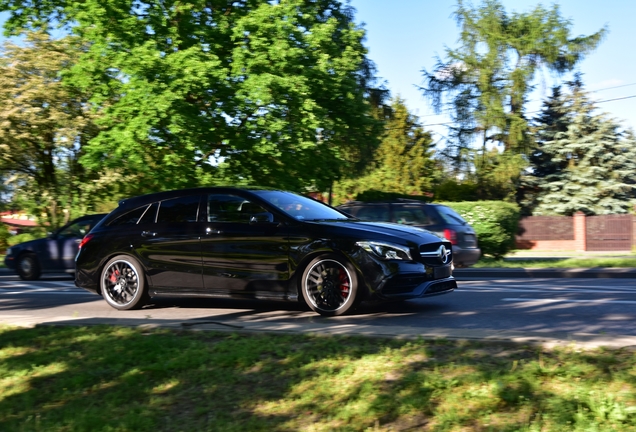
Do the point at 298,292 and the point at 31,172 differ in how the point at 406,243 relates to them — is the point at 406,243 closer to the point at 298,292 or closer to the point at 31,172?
the point at 298,292

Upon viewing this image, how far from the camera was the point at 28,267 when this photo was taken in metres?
17.3

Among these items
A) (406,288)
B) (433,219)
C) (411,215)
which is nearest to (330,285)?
(406,288)

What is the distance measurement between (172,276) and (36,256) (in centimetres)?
923

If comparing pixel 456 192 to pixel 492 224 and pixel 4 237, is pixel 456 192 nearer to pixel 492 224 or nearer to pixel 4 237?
pixel 492 224

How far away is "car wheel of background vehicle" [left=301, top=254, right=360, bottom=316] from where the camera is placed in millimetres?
8211

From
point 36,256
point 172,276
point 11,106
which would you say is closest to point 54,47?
point 11,106

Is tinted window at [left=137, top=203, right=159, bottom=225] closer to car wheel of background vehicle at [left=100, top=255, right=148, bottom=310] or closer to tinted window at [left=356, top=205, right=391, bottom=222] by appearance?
car wheel of background vehicle at [left=100, top=255, right=148, bottom=310]

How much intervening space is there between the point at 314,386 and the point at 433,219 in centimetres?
1183

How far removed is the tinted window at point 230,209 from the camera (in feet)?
29.6

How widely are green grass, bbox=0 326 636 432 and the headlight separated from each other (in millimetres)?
2058

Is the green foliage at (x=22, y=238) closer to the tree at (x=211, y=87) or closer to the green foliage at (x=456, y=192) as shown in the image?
the tree at (x=211, y=87)

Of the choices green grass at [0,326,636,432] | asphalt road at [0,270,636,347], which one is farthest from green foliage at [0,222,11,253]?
green grass at [0,326,636,432]

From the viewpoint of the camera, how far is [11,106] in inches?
1070

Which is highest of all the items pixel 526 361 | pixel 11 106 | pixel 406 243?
pixel 11 106
